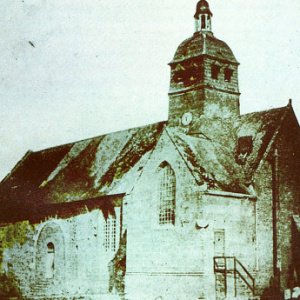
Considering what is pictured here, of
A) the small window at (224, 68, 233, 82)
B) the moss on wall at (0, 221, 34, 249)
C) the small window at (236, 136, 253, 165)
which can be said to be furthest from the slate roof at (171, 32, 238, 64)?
the moss on wall at (0, 221, 34, 249)

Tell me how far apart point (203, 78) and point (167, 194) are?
9253 mm

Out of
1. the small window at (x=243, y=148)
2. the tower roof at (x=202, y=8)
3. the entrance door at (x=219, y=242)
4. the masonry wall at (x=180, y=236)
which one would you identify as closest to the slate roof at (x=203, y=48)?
the tower roof at (x=202, y=8)

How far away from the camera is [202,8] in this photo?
132ft

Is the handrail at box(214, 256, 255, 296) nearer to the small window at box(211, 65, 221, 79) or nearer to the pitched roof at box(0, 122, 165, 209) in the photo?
the pitched roof at box(0, 122, 165, 209)

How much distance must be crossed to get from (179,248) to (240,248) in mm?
3447

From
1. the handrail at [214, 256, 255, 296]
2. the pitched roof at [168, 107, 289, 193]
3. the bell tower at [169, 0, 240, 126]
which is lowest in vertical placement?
the handrail at [214, 256, 255, 296]

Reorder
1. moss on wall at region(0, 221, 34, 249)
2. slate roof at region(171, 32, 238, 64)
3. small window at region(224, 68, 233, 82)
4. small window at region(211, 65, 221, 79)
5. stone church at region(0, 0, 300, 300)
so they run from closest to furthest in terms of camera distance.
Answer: stone church at region(0, 0, 300, 300), slate roof at region(171, 32, 238, 64), small window at region(211, 65, 221, 79), small window at region(224, 68, 233, 82), moss on wall at region(0, 221, 34, 249)

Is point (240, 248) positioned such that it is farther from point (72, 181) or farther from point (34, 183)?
point (34, 183)

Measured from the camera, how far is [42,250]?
143ft

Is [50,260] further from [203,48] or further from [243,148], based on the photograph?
[203,48]

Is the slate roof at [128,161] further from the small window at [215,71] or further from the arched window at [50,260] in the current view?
the arched window at [50,260]

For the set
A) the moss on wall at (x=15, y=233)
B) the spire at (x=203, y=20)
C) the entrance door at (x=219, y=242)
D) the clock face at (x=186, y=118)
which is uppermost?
the spire at (x=203, y=20)

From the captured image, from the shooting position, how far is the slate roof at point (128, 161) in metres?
34.1

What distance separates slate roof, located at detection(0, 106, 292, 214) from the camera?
34.1 meters
